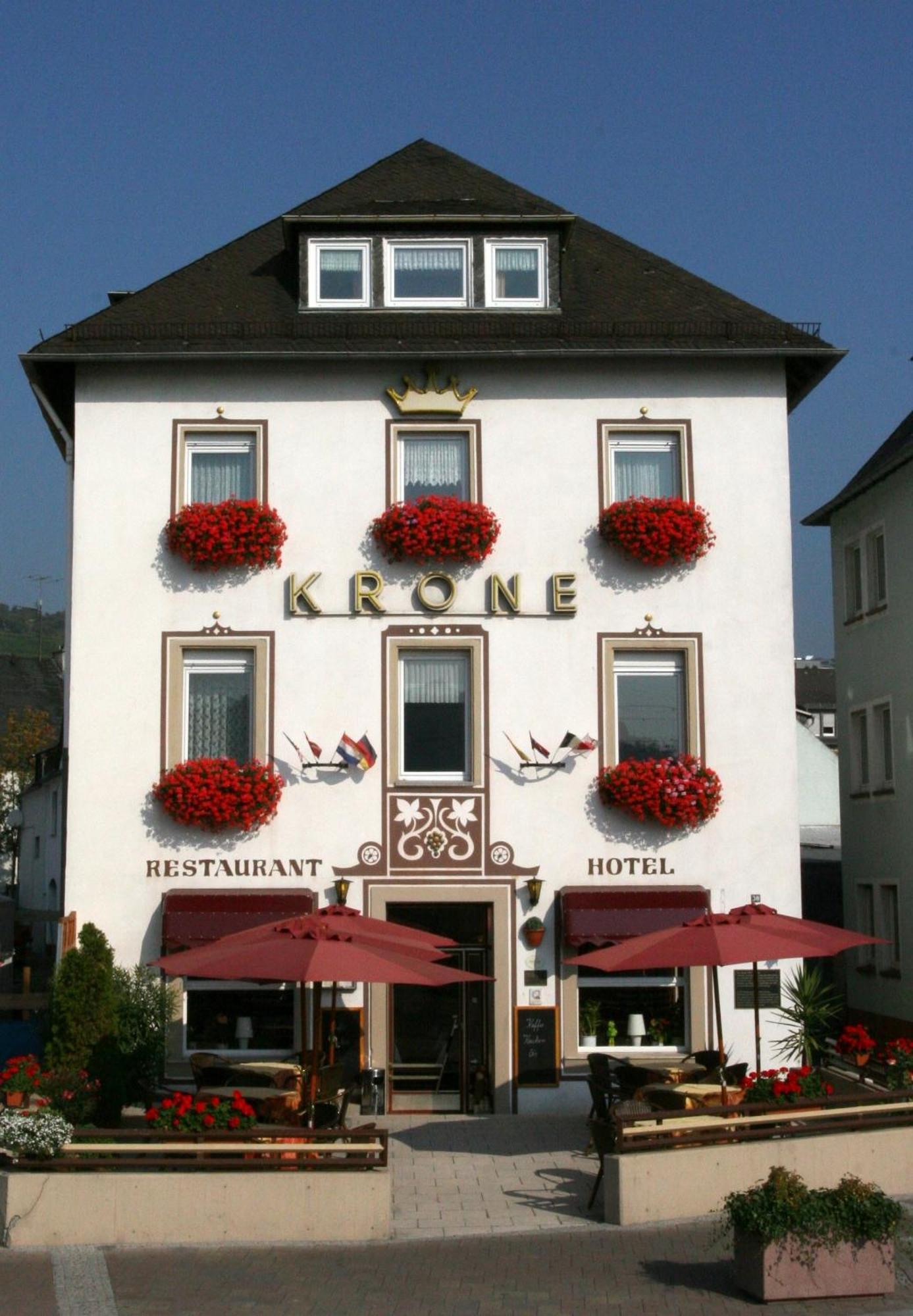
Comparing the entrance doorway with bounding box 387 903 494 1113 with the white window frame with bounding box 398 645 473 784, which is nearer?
the entrance doorway with bounding box 387 903 494 1113

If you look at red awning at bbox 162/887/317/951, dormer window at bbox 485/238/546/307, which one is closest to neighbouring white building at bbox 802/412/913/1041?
dormer window at bbox 485/238/546/307

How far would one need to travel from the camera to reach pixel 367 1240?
1310 centimetres

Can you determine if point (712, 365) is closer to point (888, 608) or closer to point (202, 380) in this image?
point (202, 380)

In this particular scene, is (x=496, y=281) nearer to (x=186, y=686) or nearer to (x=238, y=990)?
(x=186, y=686)

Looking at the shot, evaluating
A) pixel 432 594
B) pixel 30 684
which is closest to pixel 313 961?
pixel 432 594

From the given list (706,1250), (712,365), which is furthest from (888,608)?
(706,1250)

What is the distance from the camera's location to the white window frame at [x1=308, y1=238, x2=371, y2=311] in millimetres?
21594

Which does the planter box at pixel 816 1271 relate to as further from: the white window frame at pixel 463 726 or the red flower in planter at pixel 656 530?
the red flower in planter at pixel 656 530

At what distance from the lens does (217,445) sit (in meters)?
21.0

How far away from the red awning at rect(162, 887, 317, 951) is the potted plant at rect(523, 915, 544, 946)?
256 centimetres

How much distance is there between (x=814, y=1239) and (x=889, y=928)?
56.0ft

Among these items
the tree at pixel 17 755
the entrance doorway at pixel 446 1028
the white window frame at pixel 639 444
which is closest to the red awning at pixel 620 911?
the entrance doorway at pixel 446 1028

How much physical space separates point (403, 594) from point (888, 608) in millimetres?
10462

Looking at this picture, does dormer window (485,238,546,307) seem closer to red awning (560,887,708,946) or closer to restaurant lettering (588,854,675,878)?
restaurant lettering (588,854,675,878)
